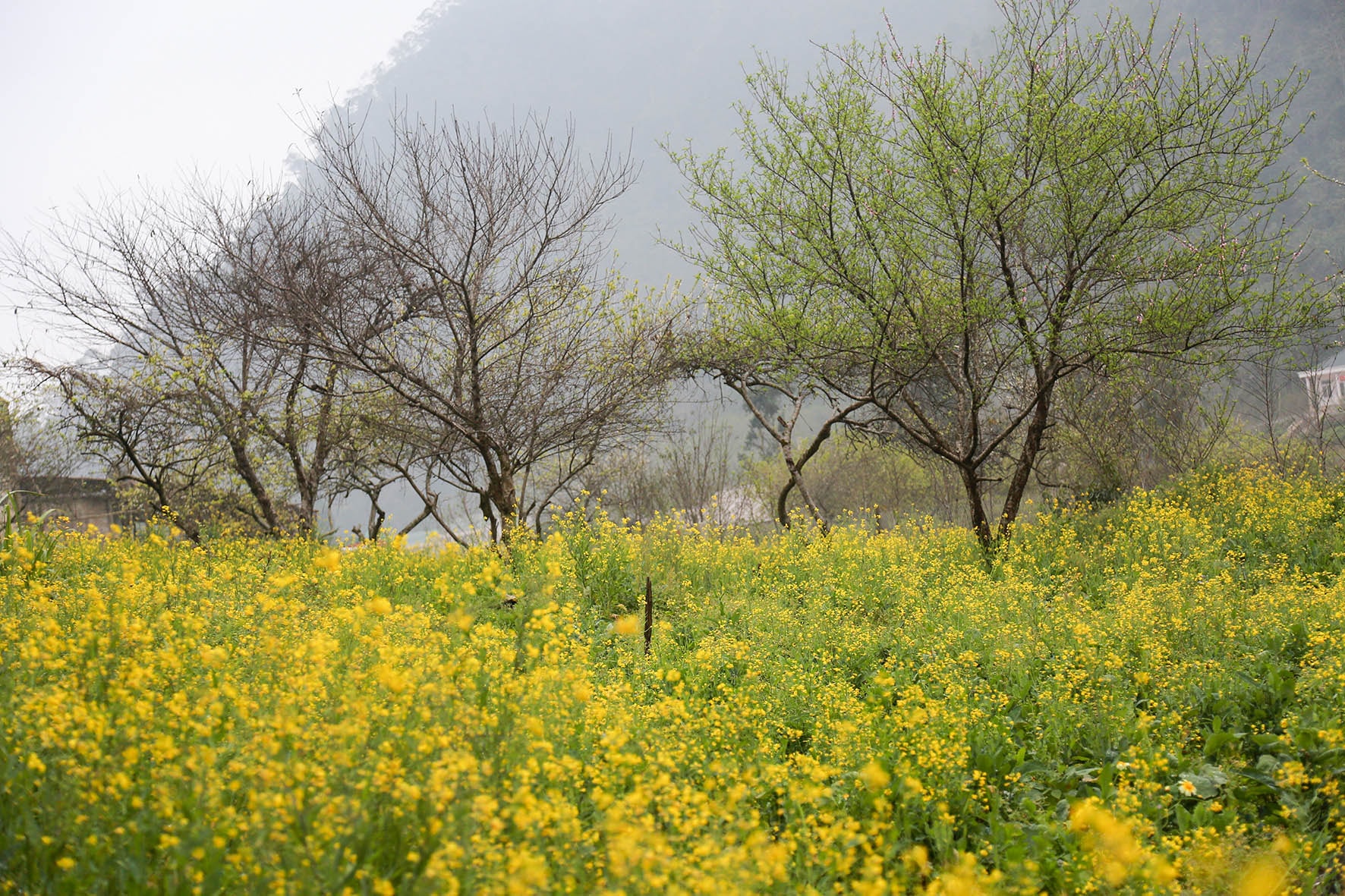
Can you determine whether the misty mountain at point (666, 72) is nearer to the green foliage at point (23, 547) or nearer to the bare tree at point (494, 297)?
the bare tree at point (494, 297)

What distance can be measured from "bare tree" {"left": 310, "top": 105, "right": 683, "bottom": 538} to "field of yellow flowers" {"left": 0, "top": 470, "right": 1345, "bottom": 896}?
353 centimetres

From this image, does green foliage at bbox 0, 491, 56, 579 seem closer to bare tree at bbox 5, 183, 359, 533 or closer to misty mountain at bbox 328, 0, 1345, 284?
bare tree at bbox 5, 183, 359, 533

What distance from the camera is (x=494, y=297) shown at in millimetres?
10617

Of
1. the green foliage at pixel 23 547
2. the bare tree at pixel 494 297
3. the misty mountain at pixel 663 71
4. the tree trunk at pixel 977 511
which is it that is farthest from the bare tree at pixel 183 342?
the misty mountain at pixel 663 71

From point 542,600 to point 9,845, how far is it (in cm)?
191

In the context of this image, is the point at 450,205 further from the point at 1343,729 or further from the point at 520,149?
the point at 1343,729

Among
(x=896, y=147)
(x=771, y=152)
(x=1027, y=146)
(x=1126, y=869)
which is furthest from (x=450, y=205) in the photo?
(x=1126, y=869)

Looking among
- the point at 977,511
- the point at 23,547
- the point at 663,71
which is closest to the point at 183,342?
the point at 23,547

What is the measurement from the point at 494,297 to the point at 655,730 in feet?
27.3

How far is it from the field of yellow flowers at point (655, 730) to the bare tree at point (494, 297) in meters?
3.53

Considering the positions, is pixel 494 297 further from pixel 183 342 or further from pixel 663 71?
pixel 663 71

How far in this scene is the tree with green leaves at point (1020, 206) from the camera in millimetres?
8156

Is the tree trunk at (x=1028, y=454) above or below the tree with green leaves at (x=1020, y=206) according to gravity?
below

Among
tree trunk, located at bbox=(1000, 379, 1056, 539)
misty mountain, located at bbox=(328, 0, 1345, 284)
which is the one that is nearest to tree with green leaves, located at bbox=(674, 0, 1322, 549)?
tree trunk, located at bbox=(1000, 379, 1056, 539)
